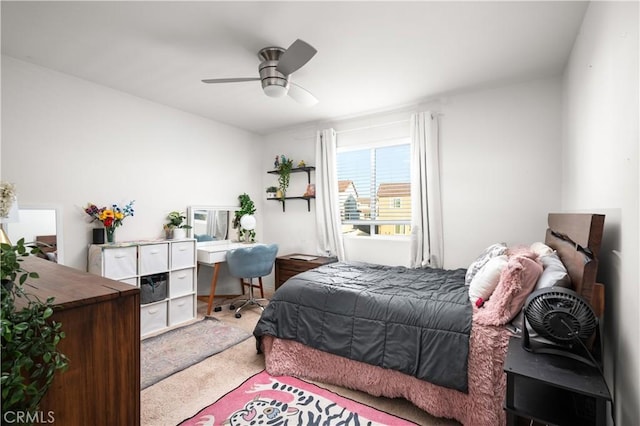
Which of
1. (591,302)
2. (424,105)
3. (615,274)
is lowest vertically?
(591,302)

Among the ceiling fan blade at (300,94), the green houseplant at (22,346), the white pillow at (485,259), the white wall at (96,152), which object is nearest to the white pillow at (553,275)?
the white pillow at (485,259)

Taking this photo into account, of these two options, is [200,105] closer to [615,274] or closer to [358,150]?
[358,150]

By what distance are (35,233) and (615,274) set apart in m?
4.07

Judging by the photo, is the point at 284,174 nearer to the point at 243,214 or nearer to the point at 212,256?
the point at 243,214

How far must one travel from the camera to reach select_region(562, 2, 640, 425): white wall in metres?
1.16

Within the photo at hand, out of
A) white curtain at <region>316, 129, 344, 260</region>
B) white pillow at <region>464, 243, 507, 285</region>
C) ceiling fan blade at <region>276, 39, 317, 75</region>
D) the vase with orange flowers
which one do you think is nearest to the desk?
the vase with orange flowers

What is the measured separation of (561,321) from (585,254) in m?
0.42

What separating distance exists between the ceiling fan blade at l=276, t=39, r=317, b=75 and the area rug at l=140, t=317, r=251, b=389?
248cm

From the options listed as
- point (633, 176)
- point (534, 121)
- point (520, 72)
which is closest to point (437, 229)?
point (534, 121)

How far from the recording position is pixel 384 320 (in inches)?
78.2

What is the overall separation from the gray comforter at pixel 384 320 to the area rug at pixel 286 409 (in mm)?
284

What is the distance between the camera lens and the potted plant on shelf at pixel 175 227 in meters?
3.47

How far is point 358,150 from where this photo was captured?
4.03 meters

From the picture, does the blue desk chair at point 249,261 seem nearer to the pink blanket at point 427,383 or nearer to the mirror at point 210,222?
the mirror at point 210,222
